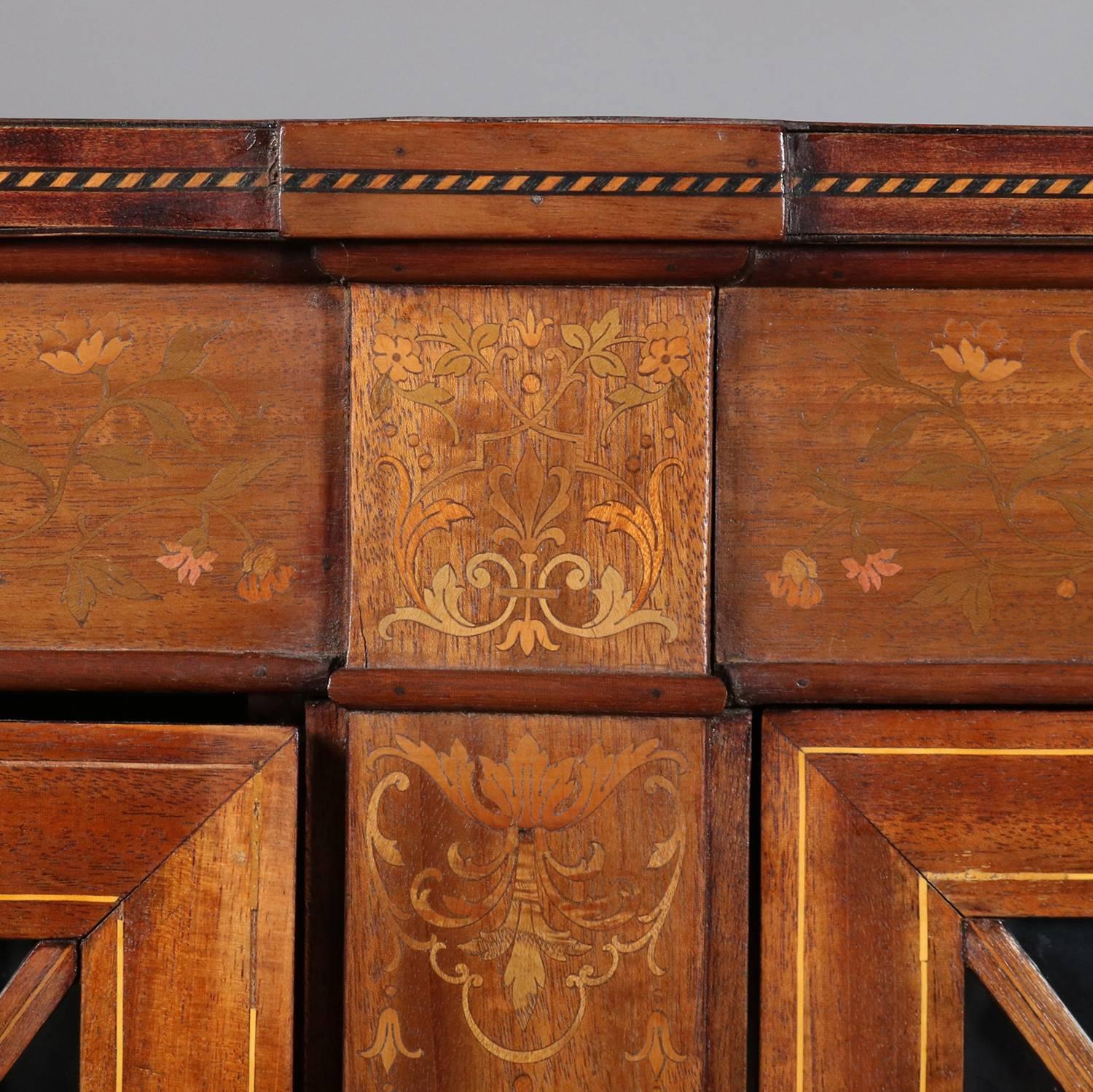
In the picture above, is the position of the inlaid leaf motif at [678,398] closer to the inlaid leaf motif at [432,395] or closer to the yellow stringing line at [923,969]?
the inlaid leaf motif at [432,395]

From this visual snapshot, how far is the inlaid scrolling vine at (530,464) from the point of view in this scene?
62 centimetres

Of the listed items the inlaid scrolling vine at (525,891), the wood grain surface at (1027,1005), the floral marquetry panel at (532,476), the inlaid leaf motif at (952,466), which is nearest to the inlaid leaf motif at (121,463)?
the floral marquetry panel at (532,476)

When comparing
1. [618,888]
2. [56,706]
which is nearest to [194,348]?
[56,706]

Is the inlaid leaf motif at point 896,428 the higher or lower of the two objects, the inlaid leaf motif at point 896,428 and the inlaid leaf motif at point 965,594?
the higher

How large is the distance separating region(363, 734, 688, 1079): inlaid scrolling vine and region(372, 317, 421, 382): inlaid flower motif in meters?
0.22

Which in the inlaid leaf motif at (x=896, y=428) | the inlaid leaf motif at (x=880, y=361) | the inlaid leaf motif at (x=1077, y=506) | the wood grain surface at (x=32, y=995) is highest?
the inlaid leaf motif at (x=880, y=361)

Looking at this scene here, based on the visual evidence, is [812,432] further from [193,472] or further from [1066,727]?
[193,472]

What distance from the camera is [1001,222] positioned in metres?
0.61

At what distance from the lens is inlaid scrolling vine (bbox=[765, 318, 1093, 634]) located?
2.08ft

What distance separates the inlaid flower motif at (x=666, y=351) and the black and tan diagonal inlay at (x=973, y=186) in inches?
3.9

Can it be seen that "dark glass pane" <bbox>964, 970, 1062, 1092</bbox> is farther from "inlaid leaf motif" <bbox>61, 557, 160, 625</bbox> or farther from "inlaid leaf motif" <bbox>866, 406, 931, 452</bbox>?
"inlaid leaf motif" <bbox>61, 557, 160, 625</bbox>

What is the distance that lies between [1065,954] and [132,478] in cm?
62

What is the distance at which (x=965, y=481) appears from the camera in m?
0.63

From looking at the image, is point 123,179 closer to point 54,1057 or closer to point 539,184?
point 539,184
